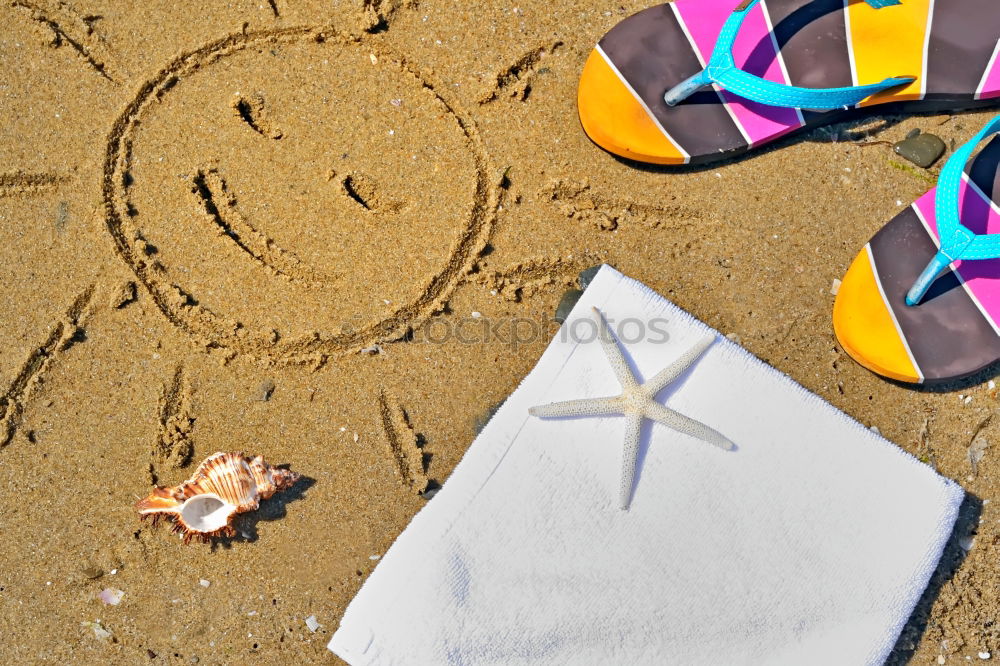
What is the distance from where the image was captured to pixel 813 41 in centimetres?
246

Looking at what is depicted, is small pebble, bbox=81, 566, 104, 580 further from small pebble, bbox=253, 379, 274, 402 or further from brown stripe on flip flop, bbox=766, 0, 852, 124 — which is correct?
brown stripe on flip flop, bbox=766, 0, 852, 124

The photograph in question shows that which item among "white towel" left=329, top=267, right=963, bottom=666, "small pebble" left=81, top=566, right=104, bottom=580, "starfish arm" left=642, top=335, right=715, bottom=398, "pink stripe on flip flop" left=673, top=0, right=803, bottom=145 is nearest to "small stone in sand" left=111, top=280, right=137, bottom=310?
"small pebble" left=81, top=566, right=104, bottom=580

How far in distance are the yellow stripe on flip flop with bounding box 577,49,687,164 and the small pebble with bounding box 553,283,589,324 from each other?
54 cm

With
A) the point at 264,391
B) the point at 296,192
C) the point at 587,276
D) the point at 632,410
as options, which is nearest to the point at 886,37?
the point at 587,276

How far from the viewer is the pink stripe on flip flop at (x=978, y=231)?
2324 mm

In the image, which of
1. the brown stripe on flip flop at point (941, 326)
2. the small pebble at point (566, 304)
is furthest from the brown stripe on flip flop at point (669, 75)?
the brown stripe on flip flop at point (941, 326)

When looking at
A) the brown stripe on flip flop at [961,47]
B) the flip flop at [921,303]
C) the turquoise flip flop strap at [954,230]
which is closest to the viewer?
the turquoise flip flop strap at [954,230]

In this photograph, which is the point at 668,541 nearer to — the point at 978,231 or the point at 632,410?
the point at 632,410

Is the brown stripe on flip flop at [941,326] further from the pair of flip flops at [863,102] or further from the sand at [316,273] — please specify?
the sand at [316,273]

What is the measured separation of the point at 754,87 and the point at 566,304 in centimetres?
96

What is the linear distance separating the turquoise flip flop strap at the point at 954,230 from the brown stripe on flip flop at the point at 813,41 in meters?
0.49

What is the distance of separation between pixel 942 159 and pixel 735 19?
1.01 meters

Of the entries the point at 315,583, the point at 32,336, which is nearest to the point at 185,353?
the point at 32,336

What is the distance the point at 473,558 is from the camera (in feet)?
7.38
